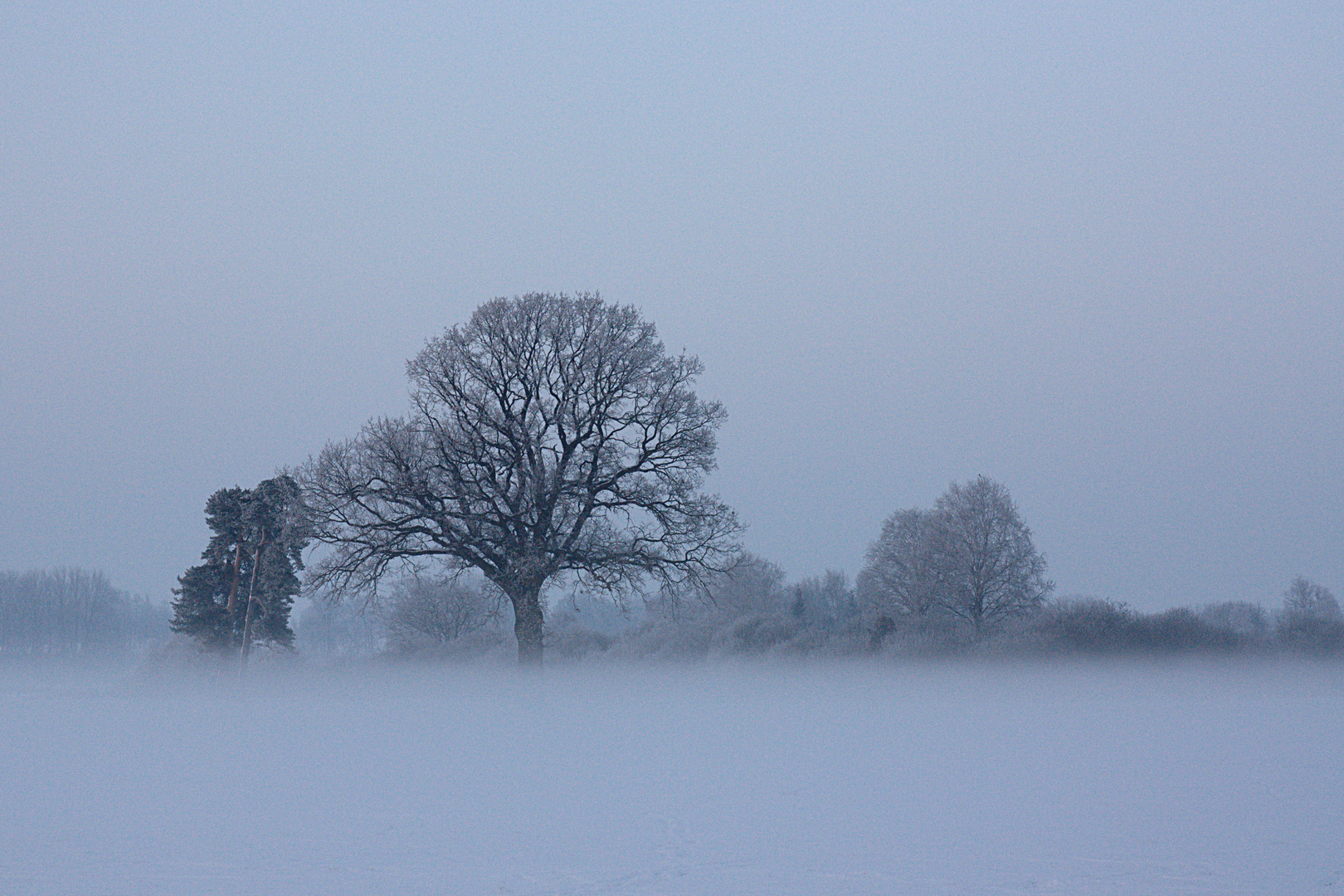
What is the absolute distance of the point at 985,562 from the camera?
52812 millimetres

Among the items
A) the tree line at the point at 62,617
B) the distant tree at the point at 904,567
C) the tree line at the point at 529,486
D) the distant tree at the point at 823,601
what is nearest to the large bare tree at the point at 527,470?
the tree line at the point at 529,486

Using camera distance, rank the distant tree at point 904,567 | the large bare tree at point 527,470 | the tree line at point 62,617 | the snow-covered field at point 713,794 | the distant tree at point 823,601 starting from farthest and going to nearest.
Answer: the tree line at point 62,617
the distant tree at point 904,567
the distant tree at point 823,601
the large bare tree at point 527,470
the snow-covered field at point 713,794

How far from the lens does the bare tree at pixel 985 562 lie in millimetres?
52062

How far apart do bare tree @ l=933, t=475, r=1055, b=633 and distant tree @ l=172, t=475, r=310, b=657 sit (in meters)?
32.5

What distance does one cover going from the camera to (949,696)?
2269 cm

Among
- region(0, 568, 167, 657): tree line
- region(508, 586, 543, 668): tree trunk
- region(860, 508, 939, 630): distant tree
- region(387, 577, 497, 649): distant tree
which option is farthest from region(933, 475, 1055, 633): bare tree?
region(0, 568, 167, 657): tree line

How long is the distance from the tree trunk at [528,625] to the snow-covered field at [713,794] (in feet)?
5.28

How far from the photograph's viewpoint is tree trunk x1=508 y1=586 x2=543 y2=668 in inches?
975

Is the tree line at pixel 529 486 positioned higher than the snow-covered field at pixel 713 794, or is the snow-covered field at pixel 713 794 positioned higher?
the tree line at pixel 529 486

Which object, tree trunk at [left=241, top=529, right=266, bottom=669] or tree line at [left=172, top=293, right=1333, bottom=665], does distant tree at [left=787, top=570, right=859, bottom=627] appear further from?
tree trunk at [left=241, top=529, right=266, bottom=669]

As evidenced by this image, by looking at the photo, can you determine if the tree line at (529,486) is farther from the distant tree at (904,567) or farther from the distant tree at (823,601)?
the distant tree at (904,567)

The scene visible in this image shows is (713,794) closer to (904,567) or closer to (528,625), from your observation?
(528,625)

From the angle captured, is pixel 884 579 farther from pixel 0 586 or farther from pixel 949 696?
pixel 0 586

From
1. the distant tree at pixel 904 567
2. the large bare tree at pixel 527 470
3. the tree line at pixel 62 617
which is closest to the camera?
the large bare tree at pixel 527 470
